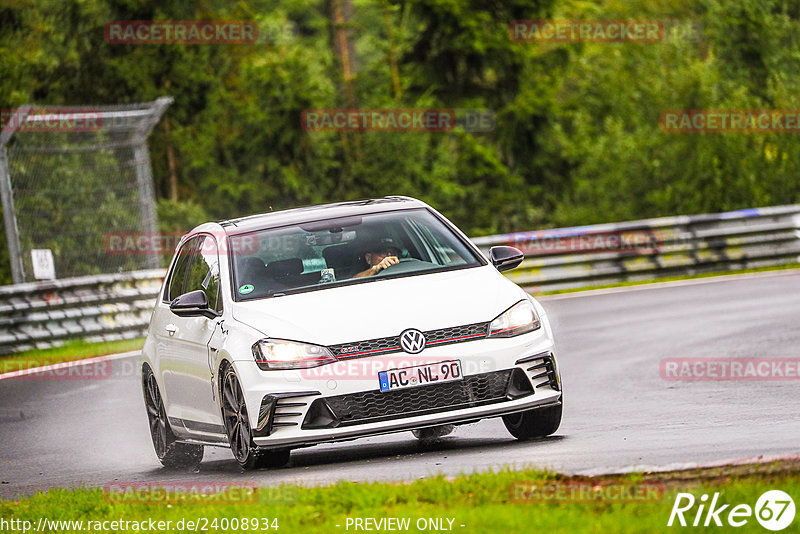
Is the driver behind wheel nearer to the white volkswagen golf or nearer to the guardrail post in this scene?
the white volkswagen golf

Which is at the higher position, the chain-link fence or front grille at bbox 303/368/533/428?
front grille at bbox 303/368/533/428

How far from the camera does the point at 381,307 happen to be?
9.31 meters

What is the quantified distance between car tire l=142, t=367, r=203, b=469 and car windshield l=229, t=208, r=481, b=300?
1.52 m

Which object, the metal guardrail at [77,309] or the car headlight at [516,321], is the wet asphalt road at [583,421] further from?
the metal guardrail at [77,309]

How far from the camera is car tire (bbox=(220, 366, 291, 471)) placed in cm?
934

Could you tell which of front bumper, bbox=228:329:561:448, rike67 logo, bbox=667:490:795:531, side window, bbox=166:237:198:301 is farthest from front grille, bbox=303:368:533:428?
rike67 logo, bbox=667:490:795:531

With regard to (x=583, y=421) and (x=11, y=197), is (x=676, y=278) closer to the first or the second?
(x=11, y=197)

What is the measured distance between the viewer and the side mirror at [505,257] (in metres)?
10.4

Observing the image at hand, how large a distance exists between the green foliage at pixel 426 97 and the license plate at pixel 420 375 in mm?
23424

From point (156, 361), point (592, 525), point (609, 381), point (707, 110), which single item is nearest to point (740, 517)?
point (592, 525)

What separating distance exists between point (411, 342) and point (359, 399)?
1.45 feet

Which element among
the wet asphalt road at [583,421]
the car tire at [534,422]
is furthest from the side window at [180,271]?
the car tire at [534,422]

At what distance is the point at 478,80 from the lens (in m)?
43.3

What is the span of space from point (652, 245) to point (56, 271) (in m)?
8.89
